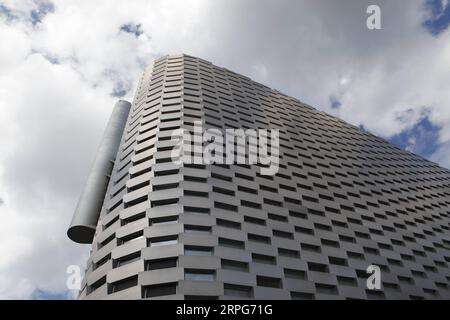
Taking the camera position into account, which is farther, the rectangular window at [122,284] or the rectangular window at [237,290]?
the rectangular window at [237,290]

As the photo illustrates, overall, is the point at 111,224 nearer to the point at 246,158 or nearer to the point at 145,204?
the point at 145,204

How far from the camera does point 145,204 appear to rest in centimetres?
3384

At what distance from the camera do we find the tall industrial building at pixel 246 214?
98.7 ft

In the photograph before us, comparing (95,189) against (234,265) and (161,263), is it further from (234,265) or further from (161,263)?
(234,265)

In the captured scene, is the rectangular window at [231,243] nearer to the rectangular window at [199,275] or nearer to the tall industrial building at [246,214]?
the tall industrial building at [246,214]

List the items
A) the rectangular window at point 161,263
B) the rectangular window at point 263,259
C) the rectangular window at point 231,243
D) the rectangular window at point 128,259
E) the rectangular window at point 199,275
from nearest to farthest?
the rectangular window at point 199,275
the rectangular window at point 161,263
the rectangular window at point 128,259
the rectangular window at point 231,243
the rectangular window at point 263,259

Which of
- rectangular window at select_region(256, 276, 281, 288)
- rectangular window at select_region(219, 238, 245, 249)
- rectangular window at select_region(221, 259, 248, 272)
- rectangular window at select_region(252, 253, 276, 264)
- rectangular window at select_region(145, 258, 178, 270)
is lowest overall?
rectangular window at select_region(256, 276, 281, 288)

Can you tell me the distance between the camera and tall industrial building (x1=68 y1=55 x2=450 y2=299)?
1185 inches

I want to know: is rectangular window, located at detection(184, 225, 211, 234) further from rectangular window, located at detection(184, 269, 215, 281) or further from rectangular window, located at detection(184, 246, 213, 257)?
rectangular window, located at detection(184, 269, 215, 281)

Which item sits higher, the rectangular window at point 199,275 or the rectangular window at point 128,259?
the rectangular window at point 128,259

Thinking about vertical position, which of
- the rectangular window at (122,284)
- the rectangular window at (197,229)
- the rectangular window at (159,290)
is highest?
the rectangular window at (197,229)

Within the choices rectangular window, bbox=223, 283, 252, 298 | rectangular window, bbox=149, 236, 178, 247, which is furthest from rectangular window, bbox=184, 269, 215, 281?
rectangular window, bbox=149, 236, 178, 247

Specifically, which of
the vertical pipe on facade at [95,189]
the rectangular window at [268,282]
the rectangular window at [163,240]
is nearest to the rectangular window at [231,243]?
the rectangular window at [268,282]

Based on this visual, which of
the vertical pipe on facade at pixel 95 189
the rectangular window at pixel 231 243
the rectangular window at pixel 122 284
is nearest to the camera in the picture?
the rectangular window at pixel 122 284
